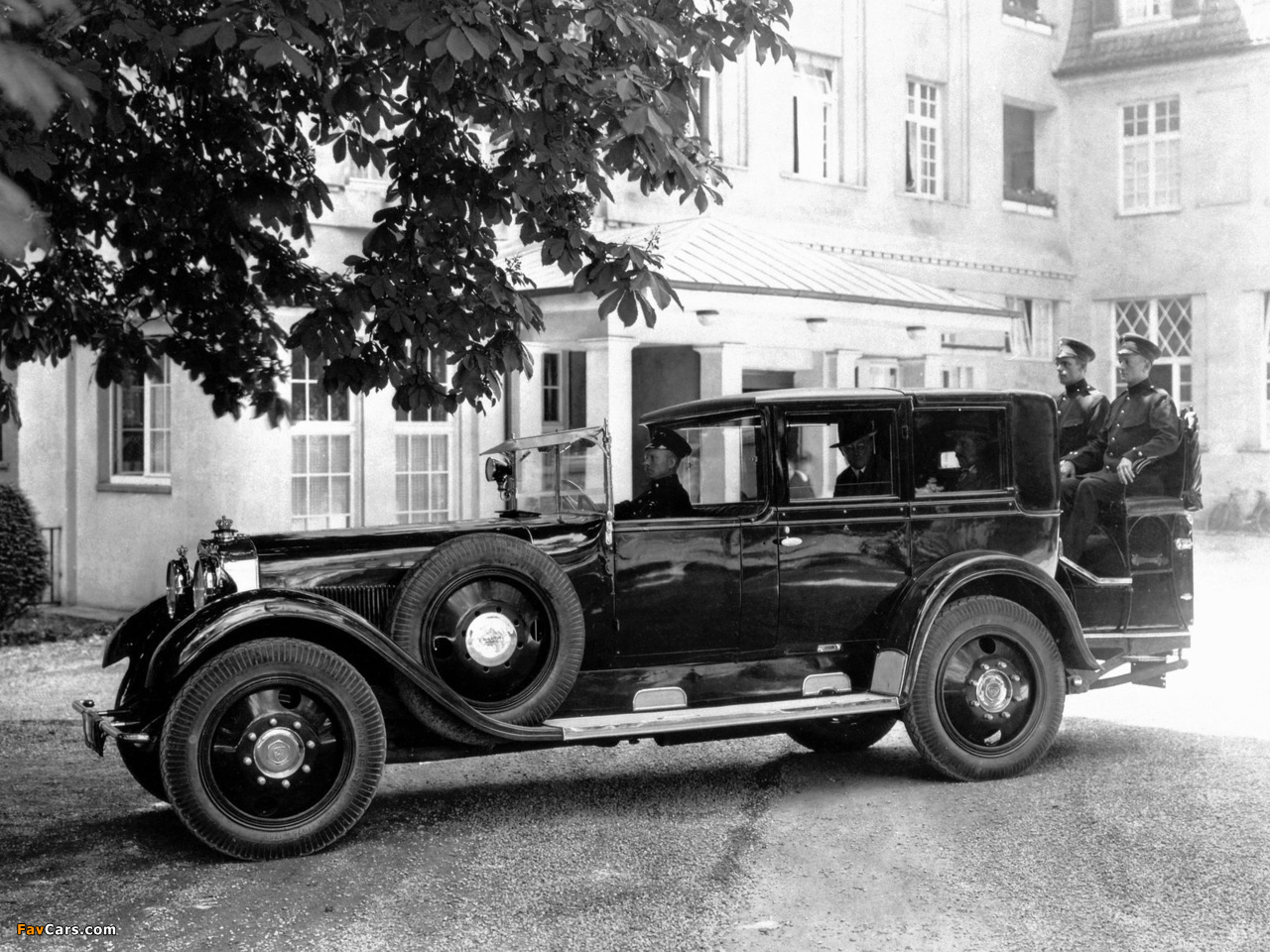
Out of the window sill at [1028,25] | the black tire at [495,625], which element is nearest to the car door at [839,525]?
the black tire at [495,625]

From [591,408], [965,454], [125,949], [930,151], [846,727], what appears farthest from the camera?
[930,151]

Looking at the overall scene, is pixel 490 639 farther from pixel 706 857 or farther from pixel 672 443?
pixel 672 443

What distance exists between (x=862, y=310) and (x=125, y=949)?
1186 centimetres

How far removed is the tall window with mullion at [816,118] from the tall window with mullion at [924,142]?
1479 mm

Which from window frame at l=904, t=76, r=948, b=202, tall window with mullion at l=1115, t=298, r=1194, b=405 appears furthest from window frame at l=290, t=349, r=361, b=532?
tall window with mullion at l=1115, t=298, r=1194, b=405

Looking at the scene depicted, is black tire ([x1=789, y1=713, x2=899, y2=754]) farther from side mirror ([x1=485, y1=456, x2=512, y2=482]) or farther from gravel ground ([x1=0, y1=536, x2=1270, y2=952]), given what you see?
side mirror ([x1=485, y1=456, x2=512, y2=482])

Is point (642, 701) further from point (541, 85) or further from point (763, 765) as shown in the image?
point (541, 85)

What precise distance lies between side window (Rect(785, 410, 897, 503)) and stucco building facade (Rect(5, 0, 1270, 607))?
6284 mm

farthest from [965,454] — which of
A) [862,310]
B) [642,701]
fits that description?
[862,310]

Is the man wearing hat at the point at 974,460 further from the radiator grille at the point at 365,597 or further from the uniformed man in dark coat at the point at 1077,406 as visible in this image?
the radiator grille at the point at 365,597

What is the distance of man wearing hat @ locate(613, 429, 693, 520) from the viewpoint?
7023mm

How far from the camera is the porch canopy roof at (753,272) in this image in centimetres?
1394

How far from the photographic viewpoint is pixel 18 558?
13039 mm

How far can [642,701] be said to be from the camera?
21.9 feet
